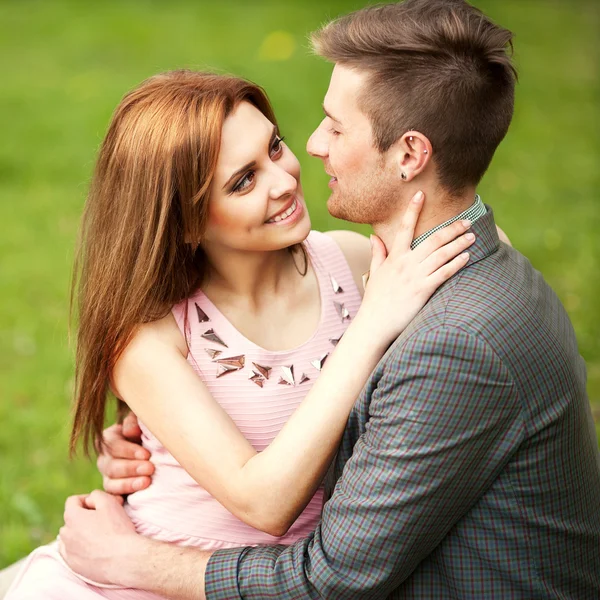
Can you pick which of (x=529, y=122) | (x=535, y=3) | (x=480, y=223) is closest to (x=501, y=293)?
(x=480, y=223)

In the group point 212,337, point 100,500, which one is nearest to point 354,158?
point 212,337

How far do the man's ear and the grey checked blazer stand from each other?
11.7 inches

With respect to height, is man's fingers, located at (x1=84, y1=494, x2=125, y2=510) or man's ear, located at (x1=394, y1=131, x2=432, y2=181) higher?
man's ear, located at (x1=394, y1=131, x2=432, y2=181)

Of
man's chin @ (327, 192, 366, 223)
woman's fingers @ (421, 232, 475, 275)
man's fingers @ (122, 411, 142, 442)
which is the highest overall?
man's chin @ (327, 192, 366, 223)

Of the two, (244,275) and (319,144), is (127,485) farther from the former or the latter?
(319,144)

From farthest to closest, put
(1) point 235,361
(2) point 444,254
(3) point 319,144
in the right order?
1. (1) point 235,361
2. (3) point 319,144
3. (2) point 444,254

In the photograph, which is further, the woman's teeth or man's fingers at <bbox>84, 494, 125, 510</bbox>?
man's fingers at <bbox>84, 494, 125, 510</bbox>

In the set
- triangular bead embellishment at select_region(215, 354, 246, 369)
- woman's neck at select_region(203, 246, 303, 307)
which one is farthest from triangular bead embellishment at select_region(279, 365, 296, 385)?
woman's neck at select_region(203, 246, 303, 307)

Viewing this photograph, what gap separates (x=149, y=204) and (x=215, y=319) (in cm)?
46

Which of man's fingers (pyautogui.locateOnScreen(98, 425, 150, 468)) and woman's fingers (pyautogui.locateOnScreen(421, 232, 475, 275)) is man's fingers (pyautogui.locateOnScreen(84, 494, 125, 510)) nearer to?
man's fingers (pyautogui.locateOnScreen(98, 425, 150, 468))

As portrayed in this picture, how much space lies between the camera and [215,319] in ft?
10.8

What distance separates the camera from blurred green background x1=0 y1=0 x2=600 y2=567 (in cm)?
563

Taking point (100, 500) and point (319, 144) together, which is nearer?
point (319, 144)

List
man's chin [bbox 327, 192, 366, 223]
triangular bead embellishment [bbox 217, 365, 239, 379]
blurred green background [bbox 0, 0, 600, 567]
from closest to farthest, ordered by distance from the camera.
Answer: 1. man's chin [bbox 327, 192, 366, 223]
2. triangular bead embellishment [bbox 217, 365, 239, 379]
3. blurred green background [bbox 0, 0, 600, 567]
